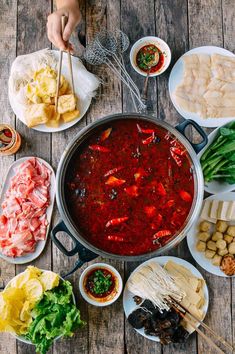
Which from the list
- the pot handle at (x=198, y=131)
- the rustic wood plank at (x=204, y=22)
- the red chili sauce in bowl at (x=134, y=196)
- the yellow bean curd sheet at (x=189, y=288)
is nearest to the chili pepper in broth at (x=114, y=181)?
the red chili sauce in bowl at (x=134, y=196)

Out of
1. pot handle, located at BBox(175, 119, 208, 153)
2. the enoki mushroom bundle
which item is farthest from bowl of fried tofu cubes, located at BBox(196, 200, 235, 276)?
pot handle, located at BBox(175, 119, 208, 153)

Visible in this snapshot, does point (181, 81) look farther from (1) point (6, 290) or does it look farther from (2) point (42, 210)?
(1) point (6, 290)

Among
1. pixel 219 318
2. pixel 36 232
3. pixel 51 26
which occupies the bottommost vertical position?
pixel 219 318

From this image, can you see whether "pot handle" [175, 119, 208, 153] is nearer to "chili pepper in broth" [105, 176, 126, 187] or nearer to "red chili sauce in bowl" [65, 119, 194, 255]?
"red chili sauce in bowl" [65, 119, 194, 255]

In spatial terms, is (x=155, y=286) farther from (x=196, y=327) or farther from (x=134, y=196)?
(x=134, y=196)

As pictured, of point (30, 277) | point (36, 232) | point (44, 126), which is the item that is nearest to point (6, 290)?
point (30, 277)

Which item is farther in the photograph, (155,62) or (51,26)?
(155,62)

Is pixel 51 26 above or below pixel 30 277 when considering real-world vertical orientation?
above
